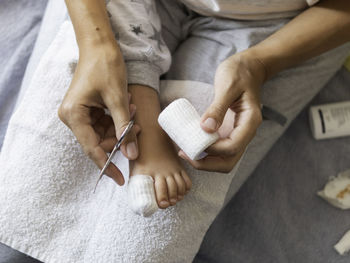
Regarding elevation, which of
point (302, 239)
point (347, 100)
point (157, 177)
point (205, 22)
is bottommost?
point (302, 239)

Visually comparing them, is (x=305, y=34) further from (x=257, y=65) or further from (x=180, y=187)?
(x=180, y=187)

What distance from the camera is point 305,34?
2.45ft

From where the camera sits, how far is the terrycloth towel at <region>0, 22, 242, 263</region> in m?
0.67

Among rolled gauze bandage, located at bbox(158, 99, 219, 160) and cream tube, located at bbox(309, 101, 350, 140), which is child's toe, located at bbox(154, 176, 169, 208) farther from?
cream tube, located at bbox(309, 101, 350, 140)

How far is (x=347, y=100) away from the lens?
41.0 inches

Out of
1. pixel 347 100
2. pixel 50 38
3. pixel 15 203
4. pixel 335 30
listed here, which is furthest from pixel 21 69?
pixel 347 100

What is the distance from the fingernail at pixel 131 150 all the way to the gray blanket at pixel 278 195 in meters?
0.39

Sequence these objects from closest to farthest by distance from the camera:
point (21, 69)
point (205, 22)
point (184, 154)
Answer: point (184, 154) < point (205, 22) < point (21, 69)

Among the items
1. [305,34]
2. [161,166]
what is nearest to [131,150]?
[161,166]

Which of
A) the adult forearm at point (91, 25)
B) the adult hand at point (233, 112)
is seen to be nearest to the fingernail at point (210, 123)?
the adult hand at point (233, 112)

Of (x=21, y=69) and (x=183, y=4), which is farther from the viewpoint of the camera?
(x=21, y=69)

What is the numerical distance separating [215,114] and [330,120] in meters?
0.53

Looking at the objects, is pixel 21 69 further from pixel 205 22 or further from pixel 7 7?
pixel 205 22

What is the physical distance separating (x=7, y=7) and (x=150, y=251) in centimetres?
85
